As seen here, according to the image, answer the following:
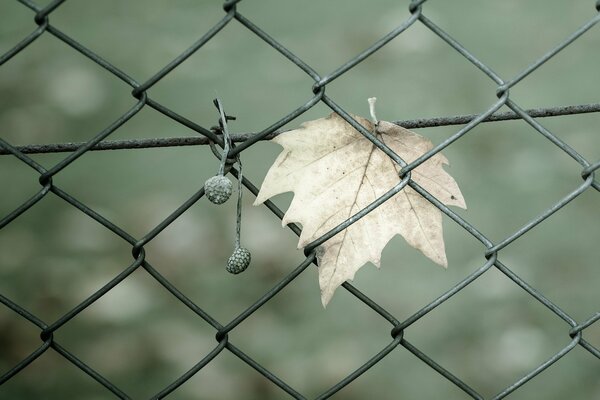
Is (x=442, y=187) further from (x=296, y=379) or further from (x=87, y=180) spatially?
(x=87, y=180)

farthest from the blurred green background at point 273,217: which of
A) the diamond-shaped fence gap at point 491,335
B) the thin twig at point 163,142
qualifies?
the thin twig at point 163,142

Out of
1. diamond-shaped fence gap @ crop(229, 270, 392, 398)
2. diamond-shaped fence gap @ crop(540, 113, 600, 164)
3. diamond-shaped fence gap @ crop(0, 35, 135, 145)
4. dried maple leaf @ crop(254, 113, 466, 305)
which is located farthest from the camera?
diamond-shaped fence gap @ crop(0, 35, 135, 145)

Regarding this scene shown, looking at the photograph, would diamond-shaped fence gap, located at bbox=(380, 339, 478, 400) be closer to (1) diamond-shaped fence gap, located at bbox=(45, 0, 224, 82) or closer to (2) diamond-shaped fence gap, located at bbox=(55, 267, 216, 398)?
(2) diamond-shaped fence gap, located at bbox=(55, 267, 216, 398)

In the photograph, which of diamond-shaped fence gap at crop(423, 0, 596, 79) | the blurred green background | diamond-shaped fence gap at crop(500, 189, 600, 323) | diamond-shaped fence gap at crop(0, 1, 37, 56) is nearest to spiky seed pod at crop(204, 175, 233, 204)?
the blurred green background

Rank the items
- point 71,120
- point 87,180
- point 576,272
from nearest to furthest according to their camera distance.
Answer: point 576,272 < point 87,180 < point 71,120

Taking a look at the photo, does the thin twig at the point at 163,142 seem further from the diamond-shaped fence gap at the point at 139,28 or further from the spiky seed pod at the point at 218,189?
the diamond-shaped fence gap at the point at 139,28

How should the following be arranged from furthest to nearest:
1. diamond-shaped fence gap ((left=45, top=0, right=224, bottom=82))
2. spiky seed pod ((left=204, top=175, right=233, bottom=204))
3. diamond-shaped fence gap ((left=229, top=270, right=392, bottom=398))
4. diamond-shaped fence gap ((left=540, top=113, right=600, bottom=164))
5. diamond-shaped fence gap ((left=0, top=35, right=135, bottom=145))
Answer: diamond-shaped fence gap ((left=45, top=0, right=224, bottom=82)) → diamond-shaped fence gap ((left=0, top=35, right=135, bottom=145)) → diamond-shaped fence gap ((left=540, top=113, right=600, bottom=164)) → diamond-shaped fence gap ((left=229, top=270, right=392, bottom=398)) → spiky seed pod ((left=204, top=175, right=233, bottom=204))

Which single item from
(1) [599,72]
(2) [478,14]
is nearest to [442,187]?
(1) [599,72]

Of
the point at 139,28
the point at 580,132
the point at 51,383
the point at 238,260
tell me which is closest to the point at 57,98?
the point at 139,28
